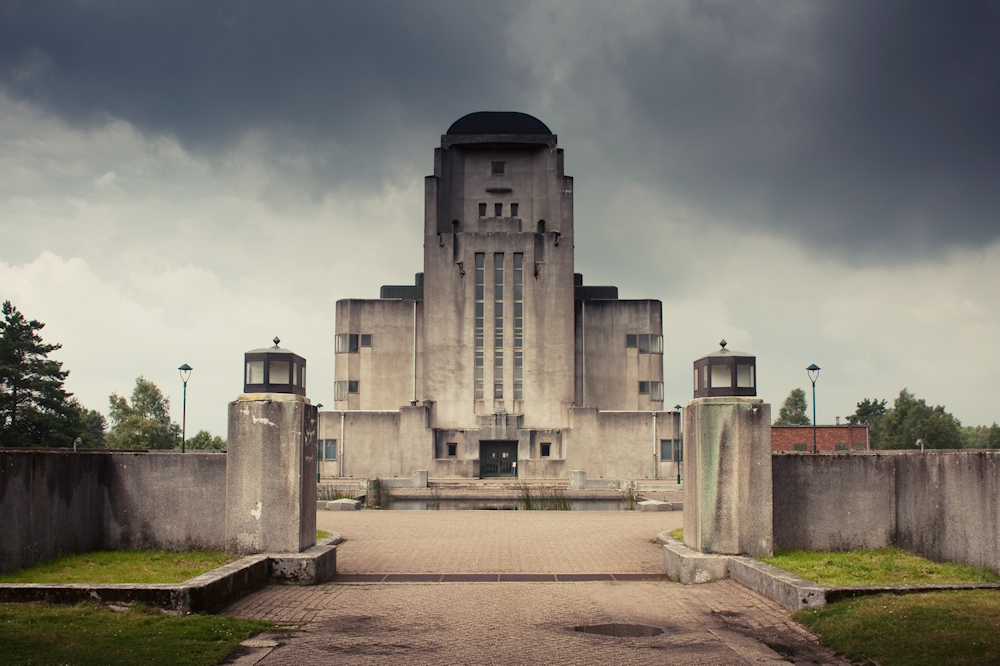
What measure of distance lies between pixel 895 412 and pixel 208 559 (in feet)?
312

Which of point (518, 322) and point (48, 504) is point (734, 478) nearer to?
point (48, 504)

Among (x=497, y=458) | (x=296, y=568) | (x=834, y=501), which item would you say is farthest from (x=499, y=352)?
(x=296, y=568)

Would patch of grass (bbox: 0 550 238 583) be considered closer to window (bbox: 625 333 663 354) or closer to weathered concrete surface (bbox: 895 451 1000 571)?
weathered concrete surface (bbox: 895 451 1000 571)

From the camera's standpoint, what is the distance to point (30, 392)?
6228 centimetres

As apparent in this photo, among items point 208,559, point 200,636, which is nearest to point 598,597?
point 200,636

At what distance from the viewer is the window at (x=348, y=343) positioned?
5675 cm

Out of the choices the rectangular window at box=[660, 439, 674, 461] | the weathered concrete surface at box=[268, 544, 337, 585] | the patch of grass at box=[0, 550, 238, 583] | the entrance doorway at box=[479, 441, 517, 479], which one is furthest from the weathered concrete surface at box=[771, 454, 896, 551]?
the entrance doorway at box=[479, 441, 517, 479]

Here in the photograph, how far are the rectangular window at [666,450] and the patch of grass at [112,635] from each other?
4322 centimetres

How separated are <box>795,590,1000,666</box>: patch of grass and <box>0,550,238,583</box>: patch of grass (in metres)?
8.54

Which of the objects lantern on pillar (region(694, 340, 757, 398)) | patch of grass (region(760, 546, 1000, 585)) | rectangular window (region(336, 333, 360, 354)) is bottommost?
patch of grass (region(760, 546, 1000, 585))

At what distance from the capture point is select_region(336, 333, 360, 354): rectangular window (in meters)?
56.8

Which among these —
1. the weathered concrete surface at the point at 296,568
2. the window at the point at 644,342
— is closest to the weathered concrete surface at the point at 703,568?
the weathered concrete surface at the point at 296,568

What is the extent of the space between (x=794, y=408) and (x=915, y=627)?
133 meters

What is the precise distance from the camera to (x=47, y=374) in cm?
6272
